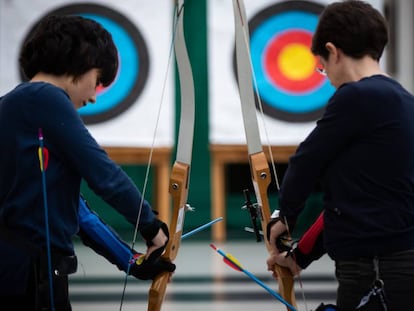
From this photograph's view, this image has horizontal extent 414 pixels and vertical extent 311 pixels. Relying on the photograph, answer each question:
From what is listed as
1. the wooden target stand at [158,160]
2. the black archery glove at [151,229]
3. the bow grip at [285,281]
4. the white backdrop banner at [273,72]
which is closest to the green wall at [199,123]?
the white backdrop banner at [273,72]

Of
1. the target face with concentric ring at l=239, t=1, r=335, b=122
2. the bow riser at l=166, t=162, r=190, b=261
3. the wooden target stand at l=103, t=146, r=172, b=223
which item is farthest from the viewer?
the target face with concentric ring at l=239, t=1, r=335, b=122

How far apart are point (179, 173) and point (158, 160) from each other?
9.29 ft

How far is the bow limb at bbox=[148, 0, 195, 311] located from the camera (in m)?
1.33

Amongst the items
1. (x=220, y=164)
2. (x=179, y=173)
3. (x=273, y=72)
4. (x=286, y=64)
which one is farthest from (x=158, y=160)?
(x=179, y=173)

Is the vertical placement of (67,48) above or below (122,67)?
above

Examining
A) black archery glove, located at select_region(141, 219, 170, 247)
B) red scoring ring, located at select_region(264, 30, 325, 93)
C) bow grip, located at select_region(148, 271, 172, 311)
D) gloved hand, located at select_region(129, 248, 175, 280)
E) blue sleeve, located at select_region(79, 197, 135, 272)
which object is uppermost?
black archery glove, located at select_region(141, 219, 170, 247)

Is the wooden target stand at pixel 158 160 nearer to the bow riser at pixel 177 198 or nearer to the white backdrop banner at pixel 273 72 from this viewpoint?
the white backdrop banner at pixel 273 72

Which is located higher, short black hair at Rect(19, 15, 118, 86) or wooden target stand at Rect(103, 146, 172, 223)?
short black hair at Rect(19, 15, 118, 86)

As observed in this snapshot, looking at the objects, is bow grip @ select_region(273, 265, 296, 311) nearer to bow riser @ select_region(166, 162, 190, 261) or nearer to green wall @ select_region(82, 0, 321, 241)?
bow riser @ select_region(166, 162, 190, 261)

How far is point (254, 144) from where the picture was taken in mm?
1403

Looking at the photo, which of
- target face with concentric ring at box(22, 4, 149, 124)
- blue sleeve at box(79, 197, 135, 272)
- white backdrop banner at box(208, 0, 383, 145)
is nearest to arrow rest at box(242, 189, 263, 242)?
blue sleeve at box(79, 197, 135, 272)

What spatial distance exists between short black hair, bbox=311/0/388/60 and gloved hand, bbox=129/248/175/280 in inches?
18.0

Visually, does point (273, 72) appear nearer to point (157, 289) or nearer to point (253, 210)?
point (253, 210)

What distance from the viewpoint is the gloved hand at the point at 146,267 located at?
4.19 ft
